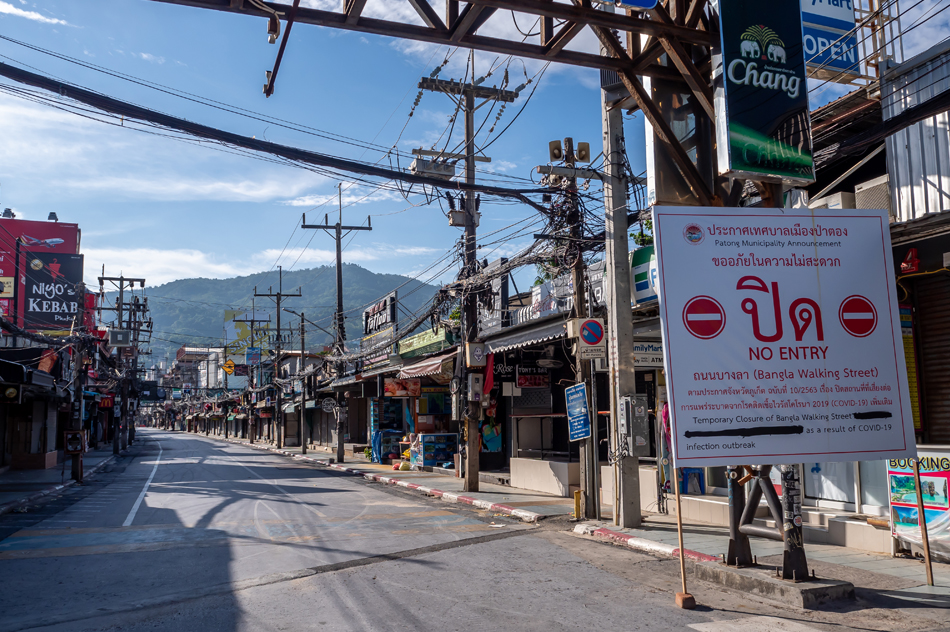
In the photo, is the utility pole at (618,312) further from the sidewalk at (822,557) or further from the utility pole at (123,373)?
the utility pole at (123,373)

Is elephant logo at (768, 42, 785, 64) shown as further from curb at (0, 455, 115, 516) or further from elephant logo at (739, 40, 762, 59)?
curb at (0, 455, 115, 516)

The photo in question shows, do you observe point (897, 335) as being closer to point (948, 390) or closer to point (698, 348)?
point (698, 348)

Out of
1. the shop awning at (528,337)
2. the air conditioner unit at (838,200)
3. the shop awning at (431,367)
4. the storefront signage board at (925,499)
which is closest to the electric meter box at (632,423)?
the shop awning at (528,337)

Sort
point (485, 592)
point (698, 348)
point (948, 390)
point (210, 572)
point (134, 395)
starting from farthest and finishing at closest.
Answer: point (134, 395), point (948, 390), point (210, 572), point (485, 592), point (698, 348)

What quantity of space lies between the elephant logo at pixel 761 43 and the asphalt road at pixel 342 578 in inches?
243

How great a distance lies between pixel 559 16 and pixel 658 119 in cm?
210

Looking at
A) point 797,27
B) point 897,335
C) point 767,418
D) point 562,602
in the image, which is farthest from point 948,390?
point 562,602

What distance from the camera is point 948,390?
10648mm

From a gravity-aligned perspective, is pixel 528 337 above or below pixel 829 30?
below

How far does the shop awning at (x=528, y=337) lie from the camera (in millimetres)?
16516

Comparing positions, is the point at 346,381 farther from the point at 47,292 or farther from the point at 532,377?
the point at 47,292

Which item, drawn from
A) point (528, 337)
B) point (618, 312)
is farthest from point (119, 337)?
point (618, 312)

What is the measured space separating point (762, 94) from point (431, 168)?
42.2ft

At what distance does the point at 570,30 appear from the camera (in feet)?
28.4
